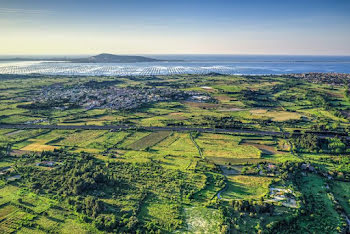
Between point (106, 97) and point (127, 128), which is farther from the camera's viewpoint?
point (106, 97)

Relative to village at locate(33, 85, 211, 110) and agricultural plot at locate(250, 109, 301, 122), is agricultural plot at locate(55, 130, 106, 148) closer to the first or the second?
village at locate(33, 85, 211, 110)

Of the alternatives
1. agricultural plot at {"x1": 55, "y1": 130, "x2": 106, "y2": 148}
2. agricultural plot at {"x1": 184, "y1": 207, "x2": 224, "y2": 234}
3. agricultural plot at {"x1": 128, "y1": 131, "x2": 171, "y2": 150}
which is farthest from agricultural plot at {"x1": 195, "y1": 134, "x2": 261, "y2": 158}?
agricultural plot at {"x1": 55, "y1": 130, "x2": 106, "y2": 148}

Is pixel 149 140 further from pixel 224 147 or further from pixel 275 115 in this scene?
pixel 275 115

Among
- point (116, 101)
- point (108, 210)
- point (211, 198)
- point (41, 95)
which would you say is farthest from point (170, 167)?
point (41, 95)

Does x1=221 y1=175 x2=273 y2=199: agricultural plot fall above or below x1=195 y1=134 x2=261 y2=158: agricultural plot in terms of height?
below

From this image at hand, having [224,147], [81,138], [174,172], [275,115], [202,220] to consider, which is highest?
[275,115]

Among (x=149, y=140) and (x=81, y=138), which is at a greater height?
(x=81, y=138)

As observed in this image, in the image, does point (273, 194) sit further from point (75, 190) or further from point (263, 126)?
point (263, 126)

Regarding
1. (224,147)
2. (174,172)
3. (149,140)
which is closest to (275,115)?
(224,147)

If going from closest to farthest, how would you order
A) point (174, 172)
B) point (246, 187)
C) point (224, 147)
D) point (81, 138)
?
point (246, 187) < point (174, 172) < point (224, 147) < point (81, 138)

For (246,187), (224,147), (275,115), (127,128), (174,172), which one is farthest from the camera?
(275,115)

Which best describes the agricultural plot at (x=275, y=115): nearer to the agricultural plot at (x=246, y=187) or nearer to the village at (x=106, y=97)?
the village at (x=106, y=97)
